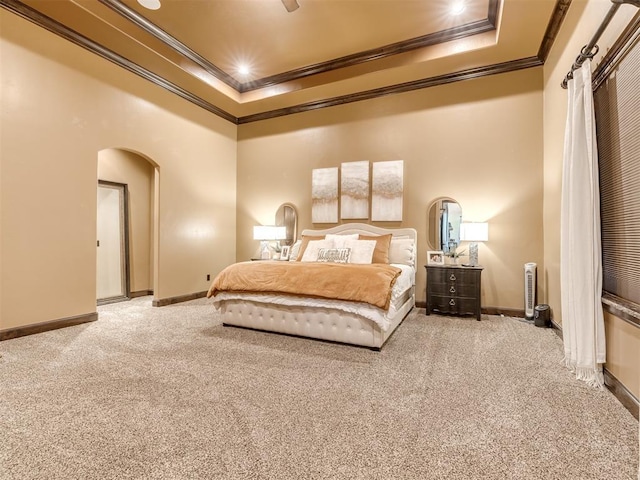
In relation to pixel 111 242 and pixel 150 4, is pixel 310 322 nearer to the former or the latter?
pixel 150 4

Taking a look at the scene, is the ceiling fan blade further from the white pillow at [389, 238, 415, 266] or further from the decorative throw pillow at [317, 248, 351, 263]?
the white pillow at [389, 238, 415, 266]

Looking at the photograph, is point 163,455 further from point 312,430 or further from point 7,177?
point 7,177

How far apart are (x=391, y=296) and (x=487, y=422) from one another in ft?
4.24

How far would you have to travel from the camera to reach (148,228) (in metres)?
5.91

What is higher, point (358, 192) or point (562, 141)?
point (562, 141)

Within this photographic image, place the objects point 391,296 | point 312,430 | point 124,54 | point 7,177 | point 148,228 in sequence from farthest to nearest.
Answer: point 148,228, point 124,54, point 7,177, point 391,296, point 312,430

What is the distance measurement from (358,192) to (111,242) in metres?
4.25

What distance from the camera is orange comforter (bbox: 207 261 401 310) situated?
9.48 ft

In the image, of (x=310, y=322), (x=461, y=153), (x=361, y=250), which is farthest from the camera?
(x=461, y=153)

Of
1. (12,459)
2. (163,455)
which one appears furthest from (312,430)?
(12,459)

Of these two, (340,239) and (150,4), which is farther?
(340,239)

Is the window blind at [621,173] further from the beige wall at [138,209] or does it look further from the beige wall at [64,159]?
the beige wall at [138,209]

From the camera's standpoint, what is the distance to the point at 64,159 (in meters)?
3.63

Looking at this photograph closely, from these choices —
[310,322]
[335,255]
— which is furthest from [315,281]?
[335,255]
